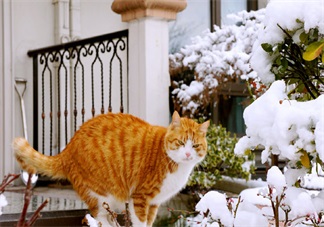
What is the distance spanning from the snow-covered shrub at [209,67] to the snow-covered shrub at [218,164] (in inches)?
18.1

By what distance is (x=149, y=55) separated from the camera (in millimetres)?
5445

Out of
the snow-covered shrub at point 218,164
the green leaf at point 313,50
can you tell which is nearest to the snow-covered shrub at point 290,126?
the green leaf at point 313,50

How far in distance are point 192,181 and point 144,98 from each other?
797 millimetres

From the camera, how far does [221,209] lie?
1.61m

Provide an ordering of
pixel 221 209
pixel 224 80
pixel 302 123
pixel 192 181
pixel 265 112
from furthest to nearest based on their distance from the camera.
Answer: pixel 224 80 → pixel 192 181 → pixel 221 209 → pixel 265 112 → pixel 302 123

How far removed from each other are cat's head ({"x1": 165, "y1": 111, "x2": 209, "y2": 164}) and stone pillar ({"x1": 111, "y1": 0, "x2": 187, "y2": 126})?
6.36 feet

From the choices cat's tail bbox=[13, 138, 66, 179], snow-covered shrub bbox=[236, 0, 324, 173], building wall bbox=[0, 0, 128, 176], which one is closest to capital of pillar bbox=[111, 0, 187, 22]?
building wall bbox=[0, 0, 128, 176]

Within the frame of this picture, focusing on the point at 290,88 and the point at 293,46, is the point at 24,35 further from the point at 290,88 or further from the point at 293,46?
the point at 293,46

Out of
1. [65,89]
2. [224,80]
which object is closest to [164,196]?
[224,80]

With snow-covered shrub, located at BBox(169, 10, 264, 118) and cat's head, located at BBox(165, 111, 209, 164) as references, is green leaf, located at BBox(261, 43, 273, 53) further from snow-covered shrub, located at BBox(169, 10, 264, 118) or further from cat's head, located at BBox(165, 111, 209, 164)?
snow-covered shrub, located at BBox(169, 10, 264, 118)

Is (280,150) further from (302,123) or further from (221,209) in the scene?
(221,209)

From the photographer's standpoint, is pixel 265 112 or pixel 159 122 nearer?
pixel 265 112

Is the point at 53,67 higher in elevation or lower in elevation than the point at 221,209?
higher

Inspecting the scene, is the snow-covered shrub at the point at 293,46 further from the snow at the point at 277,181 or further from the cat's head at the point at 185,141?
the cat's head at the point at 185,141
